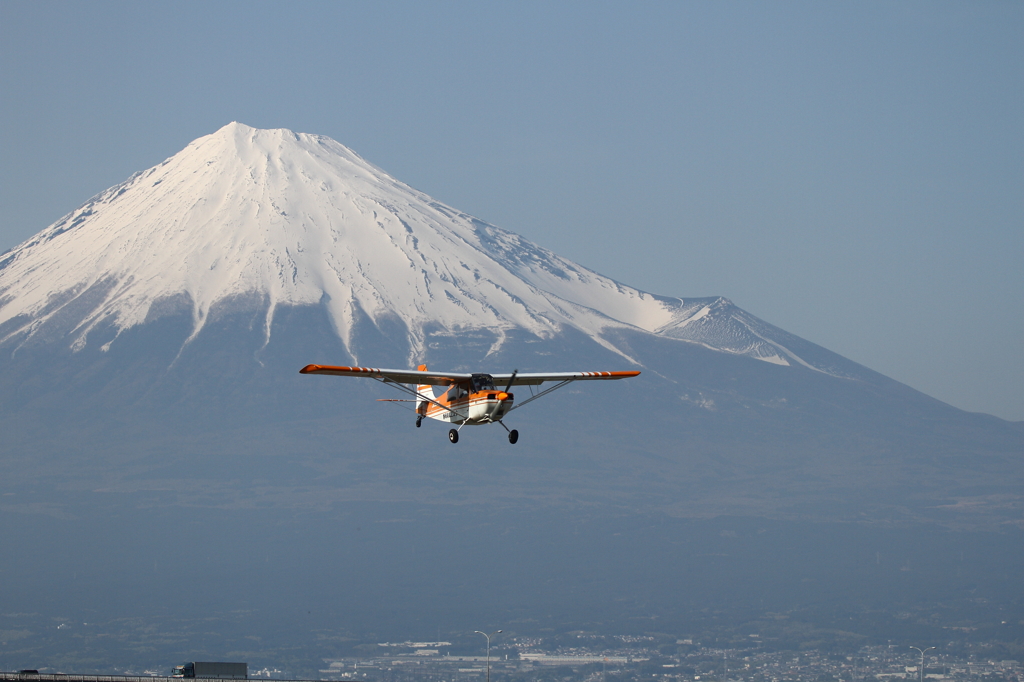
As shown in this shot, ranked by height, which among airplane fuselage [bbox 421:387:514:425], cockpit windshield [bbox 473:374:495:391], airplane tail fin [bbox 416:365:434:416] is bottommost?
airplane fuselage [bbox 421:387:514:425]

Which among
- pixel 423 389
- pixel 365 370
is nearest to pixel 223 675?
pixel 423 389

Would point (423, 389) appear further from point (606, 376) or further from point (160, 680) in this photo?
point (160, 680)

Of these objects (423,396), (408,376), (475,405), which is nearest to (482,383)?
(475,405)

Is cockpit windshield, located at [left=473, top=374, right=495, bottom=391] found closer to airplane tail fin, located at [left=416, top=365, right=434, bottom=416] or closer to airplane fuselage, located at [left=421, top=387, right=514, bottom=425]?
airplane fuselage, located at [left=421, top=387, right=514, bottom=425]

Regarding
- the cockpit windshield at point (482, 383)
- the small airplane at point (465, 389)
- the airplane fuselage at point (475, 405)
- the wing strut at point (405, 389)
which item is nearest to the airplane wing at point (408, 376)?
the small airplane at point (465, 389)

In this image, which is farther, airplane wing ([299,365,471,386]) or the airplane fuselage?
airplane wing ([299,365,471,386])

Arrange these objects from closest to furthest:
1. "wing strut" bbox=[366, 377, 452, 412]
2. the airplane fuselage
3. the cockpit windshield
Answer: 1. the airplane fuselage
2. the cockpit windshield
3. "wing strut" bbox=[366, 377, 452, 412]

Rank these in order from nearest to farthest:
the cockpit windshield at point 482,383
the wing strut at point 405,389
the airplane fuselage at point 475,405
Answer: the airplane fuselage at point 475,405
the cockpit windshield at point 482,383
the wing strut at point 405,389

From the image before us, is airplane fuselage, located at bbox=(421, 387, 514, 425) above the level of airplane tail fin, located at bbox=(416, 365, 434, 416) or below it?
below

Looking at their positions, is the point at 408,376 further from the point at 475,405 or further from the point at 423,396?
the point at 475,405

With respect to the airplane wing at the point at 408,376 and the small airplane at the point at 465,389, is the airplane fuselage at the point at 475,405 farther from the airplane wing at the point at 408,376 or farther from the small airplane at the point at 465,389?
the airplane wing at the point at 408,376

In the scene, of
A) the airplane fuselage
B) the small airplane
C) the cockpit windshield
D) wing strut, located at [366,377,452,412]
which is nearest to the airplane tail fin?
wing strut, located at [366,377,452,412]
